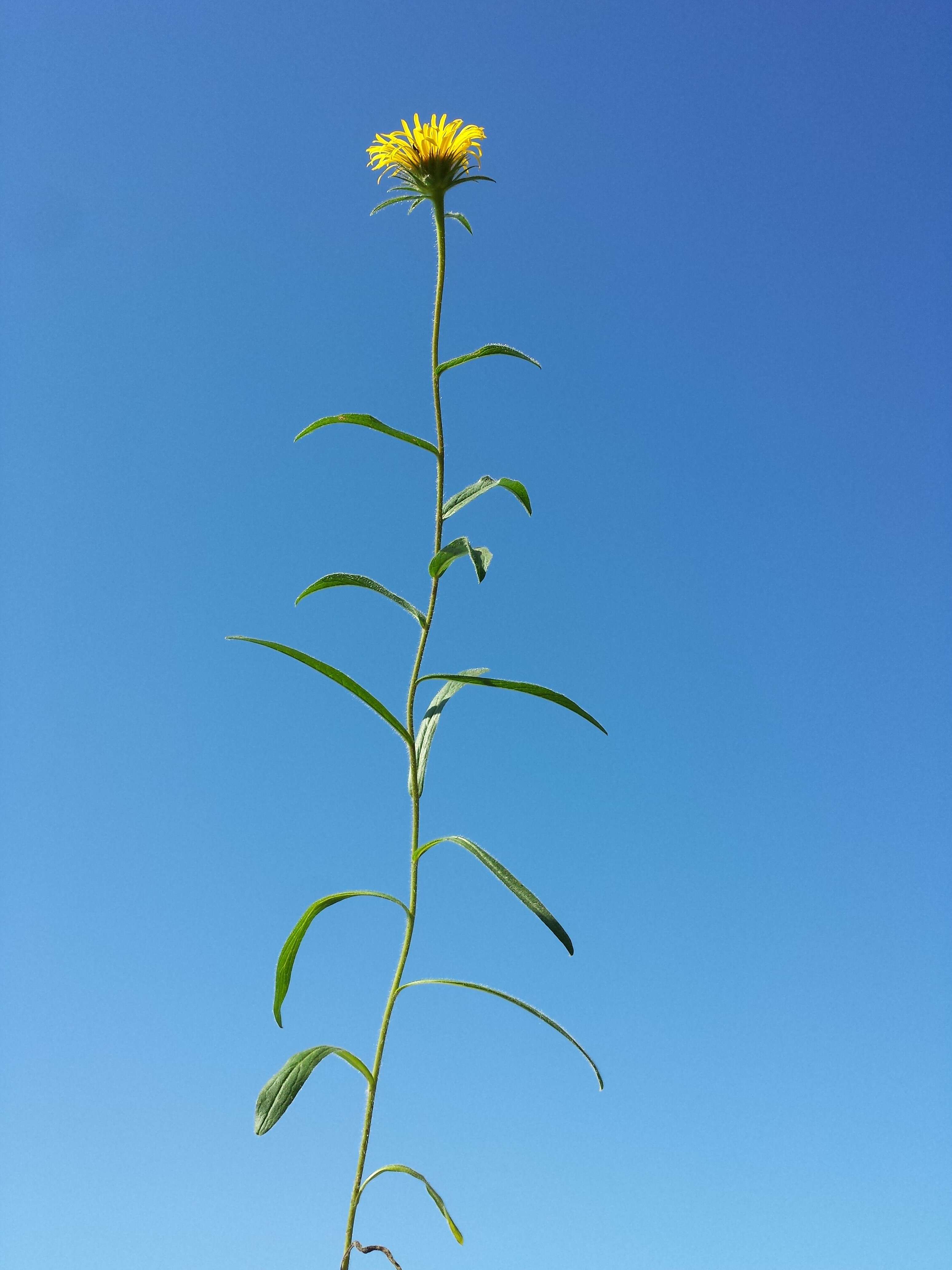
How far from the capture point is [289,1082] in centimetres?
137

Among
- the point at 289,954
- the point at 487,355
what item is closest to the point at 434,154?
the point at 487,355

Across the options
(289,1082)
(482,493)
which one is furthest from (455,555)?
(289,1082)

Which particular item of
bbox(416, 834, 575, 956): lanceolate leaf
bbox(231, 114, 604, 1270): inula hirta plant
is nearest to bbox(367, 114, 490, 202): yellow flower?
bbox(231, 114, 604, 1270): inula hirta plant

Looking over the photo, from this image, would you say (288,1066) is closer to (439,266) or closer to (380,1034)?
(380,1034)

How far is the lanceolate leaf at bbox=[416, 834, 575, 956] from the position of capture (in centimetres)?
127

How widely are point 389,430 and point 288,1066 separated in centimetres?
94

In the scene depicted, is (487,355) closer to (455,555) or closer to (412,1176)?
(455,555)

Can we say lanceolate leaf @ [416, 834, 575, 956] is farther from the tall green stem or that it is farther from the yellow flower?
the yellow flower

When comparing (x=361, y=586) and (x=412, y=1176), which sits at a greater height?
(x=361, y=586)

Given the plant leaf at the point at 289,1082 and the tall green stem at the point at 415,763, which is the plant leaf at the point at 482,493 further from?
the plant leaf at the point at 289,1082

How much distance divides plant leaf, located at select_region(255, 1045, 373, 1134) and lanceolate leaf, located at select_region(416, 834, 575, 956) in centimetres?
30

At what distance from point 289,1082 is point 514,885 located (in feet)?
1.37

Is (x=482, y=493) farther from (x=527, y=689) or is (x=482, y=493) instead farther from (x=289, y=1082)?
(x=289, y=1082)

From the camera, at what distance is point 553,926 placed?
1.27 meters
